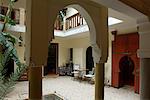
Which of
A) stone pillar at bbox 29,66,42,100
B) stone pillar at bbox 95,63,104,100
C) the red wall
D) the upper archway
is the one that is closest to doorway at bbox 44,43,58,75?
the red wall

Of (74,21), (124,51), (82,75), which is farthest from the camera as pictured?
(82,75)

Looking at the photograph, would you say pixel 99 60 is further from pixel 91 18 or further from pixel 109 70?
pixel 109 70

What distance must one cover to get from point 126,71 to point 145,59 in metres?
5.68

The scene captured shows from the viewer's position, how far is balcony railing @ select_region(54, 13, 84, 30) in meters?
8.45

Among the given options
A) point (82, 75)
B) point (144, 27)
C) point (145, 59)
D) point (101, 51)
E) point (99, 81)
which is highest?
point (144, 27)

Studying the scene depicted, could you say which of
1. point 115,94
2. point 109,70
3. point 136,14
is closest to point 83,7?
point 136,14

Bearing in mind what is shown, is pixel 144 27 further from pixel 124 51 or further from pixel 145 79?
pixel 124 51

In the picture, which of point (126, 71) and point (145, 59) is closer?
point (145, 59)

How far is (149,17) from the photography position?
222 centimetres

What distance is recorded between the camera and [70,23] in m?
9.33

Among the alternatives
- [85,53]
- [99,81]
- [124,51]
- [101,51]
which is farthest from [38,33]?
[85,53]

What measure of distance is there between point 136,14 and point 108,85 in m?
6.03

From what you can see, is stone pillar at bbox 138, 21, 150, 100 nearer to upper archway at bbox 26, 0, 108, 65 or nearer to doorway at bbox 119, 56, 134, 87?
upper archway at bbox 26, 0, 108, 65

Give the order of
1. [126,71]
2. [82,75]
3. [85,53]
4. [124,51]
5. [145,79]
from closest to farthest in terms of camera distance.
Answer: [145,79]
[124,51]
[126,71]
[82,75]
[85,53]
